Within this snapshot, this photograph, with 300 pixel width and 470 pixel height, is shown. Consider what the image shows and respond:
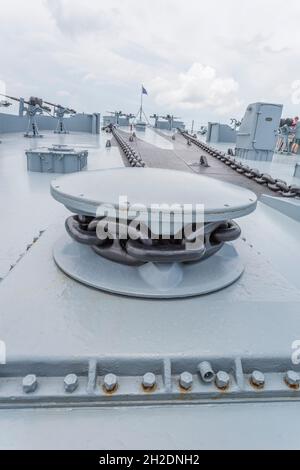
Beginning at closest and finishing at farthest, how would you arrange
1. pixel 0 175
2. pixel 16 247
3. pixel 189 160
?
pixel 16 247
pixel 0 175
pixel 189 160

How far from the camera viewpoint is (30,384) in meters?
0.65

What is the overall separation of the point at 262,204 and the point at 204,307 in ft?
6.44

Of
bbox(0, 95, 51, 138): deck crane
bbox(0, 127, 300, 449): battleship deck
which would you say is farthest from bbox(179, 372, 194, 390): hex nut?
bbox(0, 95, 51, 138): deck crane

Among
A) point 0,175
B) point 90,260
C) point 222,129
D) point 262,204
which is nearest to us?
point 90,260

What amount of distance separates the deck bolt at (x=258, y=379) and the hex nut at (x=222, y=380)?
2.6 inches

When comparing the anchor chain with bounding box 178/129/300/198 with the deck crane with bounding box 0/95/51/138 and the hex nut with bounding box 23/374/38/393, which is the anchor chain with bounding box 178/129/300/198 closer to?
the hex nut with bounding box 23/374/38/393

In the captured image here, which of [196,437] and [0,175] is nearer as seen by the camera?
[196,437]

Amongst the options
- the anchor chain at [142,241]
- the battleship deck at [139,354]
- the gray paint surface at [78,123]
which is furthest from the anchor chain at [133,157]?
the gray paint surface at [78,123]

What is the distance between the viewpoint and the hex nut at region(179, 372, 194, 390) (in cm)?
69

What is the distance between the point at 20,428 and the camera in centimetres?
62

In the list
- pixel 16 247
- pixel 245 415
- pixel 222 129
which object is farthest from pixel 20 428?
pixel 222 129

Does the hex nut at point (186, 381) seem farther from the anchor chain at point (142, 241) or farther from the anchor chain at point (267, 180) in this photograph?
the anchor chain at point (267, 180)

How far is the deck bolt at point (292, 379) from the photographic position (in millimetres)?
716
